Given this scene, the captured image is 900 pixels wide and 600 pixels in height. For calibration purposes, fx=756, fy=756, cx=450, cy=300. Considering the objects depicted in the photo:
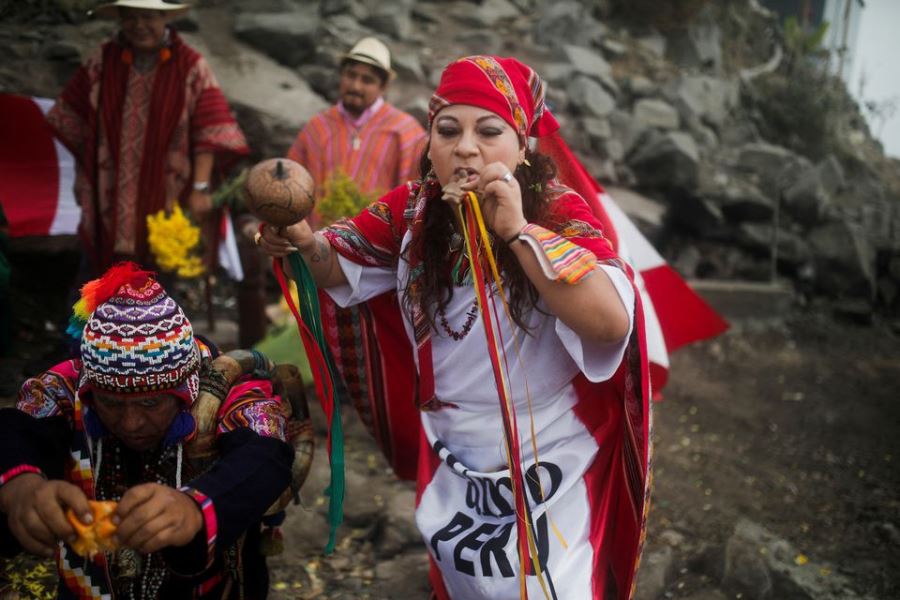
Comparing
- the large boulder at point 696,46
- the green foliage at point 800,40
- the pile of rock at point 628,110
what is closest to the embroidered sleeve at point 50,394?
Result: the pile of rock at point 628,110

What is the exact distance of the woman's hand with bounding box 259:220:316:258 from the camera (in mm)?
2047

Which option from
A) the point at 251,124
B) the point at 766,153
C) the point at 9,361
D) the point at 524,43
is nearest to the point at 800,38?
the point at 766,153

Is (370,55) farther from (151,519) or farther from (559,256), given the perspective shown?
(151,519)

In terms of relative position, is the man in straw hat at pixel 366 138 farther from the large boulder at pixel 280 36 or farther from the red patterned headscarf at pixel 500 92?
the large boulder at pixel 280 36

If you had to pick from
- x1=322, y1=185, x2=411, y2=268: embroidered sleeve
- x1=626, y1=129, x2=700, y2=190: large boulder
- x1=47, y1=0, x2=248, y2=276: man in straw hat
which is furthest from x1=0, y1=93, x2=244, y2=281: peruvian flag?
x1=626, y1=129, x2=700, y2=190: large boulder

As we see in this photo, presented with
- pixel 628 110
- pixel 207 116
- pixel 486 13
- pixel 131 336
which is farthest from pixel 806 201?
pixel 131 336

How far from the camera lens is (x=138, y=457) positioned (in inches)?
75.0

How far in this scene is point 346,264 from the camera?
2275mm

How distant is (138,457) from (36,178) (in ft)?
10.8

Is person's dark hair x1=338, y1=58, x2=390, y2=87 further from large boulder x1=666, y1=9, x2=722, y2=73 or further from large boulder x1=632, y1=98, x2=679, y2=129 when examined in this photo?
large boulder x1=666, y1=9, x2=722, y2=73

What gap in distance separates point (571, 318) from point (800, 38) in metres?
15.9

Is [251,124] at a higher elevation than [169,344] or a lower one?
lower

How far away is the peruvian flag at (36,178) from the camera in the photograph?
4.41 m

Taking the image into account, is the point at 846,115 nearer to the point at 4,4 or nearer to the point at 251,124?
the point at 251,124
